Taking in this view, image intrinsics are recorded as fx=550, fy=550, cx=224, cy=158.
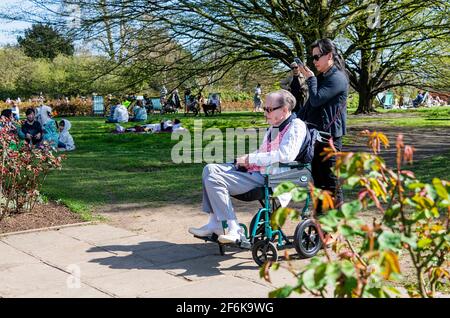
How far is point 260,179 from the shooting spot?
490 centimetres

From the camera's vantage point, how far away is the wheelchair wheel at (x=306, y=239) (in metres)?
4.76

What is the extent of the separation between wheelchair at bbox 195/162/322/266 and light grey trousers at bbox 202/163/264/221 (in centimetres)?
8

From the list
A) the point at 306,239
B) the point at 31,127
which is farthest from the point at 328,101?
the point at 31,127

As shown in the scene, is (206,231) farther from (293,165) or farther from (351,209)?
(351,209)

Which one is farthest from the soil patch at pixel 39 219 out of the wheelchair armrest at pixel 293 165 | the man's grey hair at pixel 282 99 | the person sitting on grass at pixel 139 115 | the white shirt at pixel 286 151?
the person sitting on grass at pixel 139 115

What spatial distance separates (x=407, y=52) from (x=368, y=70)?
465cm

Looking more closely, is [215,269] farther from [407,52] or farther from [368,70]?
[368,70]

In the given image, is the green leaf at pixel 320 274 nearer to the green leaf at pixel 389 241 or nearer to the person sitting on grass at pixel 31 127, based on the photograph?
the green leaf at pixel 389 241

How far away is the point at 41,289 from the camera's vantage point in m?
4.09

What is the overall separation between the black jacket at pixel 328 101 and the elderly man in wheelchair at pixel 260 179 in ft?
1.54

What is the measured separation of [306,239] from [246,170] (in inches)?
32.5

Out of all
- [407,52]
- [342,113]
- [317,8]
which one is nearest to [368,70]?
[407,52]

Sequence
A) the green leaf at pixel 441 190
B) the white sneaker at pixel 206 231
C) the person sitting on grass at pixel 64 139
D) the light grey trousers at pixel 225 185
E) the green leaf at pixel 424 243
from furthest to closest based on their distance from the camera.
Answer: the person sitting on grass at pixel 64 139, the white sneaker at pixel 206 231, the light grey trousers at pixel 225 185, the green leaf at pixel 424 243, the green leaf at pixel 441 190
